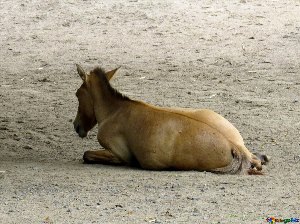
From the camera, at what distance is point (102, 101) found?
397 inches

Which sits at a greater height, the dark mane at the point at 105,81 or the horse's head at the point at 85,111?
the dark mane at the point at 105,81

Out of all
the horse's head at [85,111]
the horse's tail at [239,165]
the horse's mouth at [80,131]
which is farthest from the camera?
the horse's mouth at [80,131]

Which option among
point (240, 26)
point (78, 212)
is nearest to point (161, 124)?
point (78, 212)

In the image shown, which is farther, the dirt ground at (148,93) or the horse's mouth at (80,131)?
the horse's mouth at (80,131)

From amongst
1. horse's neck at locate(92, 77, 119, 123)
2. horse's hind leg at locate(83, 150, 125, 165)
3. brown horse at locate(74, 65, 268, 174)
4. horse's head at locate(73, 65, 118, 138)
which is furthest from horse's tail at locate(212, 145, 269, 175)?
horse's head at locate(73, 65, 118, 138)

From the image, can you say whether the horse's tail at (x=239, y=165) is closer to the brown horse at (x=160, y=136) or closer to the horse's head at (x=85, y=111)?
the brown horse at (x=160, y=136)

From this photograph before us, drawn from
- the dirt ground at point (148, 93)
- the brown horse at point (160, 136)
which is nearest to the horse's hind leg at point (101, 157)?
the brown horse at point (160, 136)

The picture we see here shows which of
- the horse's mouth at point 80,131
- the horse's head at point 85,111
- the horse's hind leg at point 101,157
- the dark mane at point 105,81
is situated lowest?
the horse's hind leg at point 101,157

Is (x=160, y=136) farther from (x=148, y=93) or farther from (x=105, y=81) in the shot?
(x=148, y=93)

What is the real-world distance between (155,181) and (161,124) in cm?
84

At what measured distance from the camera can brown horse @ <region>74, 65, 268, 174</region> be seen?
8.96 meters

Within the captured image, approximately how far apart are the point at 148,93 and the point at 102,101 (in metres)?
3.06

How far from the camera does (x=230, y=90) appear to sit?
1311 cm

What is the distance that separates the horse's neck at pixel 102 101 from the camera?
1001cm
